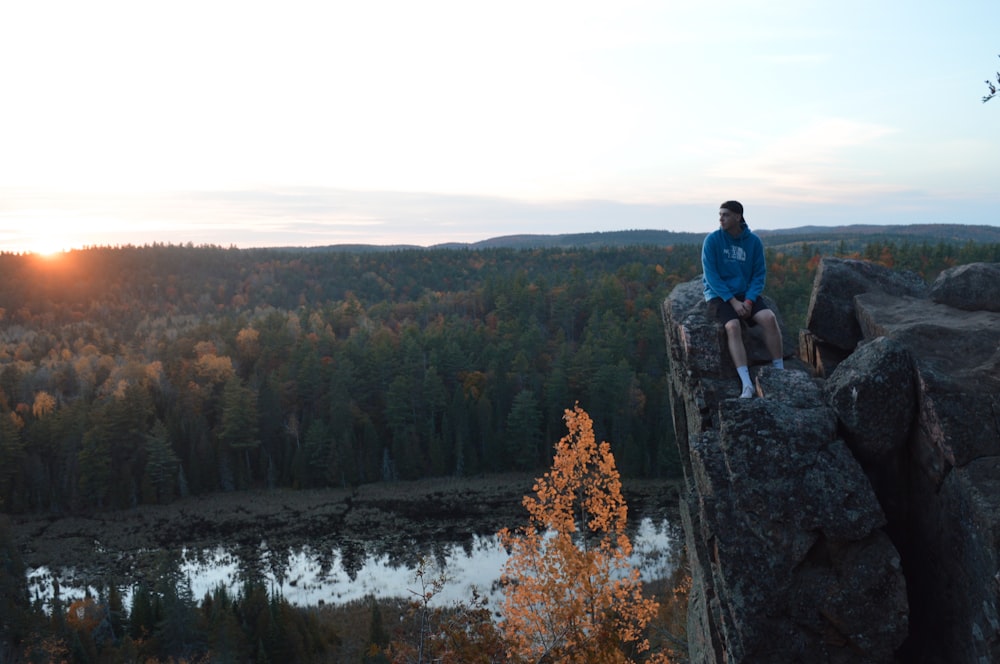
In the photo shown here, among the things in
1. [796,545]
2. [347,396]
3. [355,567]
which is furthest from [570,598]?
[347,396]

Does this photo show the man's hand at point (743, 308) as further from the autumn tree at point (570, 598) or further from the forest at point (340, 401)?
the forest at point (340, 401)

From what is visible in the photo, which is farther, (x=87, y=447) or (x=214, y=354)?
(x=214, y=354)

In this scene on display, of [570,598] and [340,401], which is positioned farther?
[340,401]

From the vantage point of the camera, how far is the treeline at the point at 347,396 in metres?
69.8

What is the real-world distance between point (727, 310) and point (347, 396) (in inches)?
2791

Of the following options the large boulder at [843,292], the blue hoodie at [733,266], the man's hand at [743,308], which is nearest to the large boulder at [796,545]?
the man's hand at [743,308]

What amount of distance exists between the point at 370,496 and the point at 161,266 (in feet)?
463

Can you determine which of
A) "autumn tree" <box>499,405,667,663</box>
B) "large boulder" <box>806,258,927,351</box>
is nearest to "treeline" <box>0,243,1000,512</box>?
"autumn tree" <box>499,405,667,663</box>

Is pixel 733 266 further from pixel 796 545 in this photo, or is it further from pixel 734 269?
pixel 796 545

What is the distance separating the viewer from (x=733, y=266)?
1076 centimetres

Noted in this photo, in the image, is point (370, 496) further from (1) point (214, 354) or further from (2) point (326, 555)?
(1) point (214, 354)

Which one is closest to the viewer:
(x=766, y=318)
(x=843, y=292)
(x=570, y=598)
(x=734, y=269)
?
(x=766, y=318)

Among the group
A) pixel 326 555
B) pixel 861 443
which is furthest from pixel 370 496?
pixel 861 443

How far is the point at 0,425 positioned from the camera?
2657 inches
